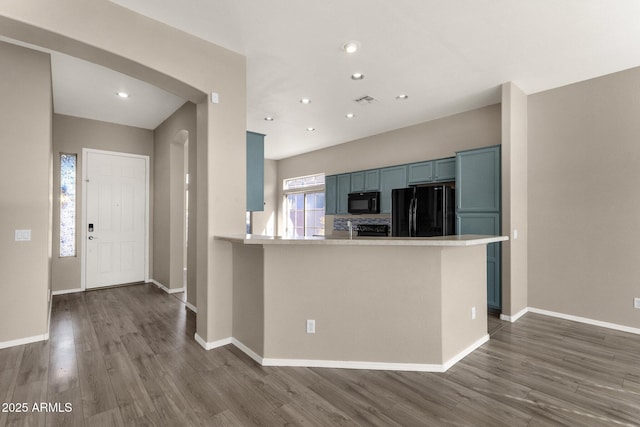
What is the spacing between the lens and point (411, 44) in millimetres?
2990

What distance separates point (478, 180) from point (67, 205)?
19.9 ft

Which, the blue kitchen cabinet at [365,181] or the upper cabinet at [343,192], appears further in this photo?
the upper cabinet at [343,192]

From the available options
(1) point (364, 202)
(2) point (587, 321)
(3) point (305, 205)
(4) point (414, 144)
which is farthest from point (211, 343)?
(3) point (305, 205)

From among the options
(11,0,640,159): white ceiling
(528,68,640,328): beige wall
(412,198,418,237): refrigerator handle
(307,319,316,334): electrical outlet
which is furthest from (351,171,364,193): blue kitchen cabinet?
(307,319,316,334): electrical outlet

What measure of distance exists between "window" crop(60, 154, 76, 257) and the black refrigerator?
5.13 metres

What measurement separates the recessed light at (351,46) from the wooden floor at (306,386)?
2.88m

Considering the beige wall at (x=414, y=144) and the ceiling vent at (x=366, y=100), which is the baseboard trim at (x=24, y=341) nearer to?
the ceiling vent at (x=366, y=100)

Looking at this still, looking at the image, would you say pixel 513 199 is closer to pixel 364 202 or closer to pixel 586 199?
pixel 586 199

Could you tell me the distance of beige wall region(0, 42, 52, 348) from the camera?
2.94 meters

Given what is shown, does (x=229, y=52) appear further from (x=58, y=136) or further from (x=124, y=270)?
(x=124, y=270)

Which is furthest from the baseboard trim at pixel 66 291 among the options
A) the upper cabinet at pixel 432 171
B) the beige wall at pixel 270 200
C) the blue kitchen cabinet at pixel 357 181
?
the upper cabinet at pixel 432 171

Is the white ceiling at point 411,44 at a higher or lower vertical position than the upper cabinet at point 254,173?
higher

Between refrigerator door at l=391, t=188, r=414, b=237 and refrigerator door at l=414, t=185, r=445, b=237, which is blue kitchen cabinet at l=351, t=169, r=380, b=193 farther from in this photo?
refrigerator door at l=414, t=185, r=445, b=237

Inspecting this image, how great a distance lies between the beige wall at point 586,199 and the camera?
3.43 metres
